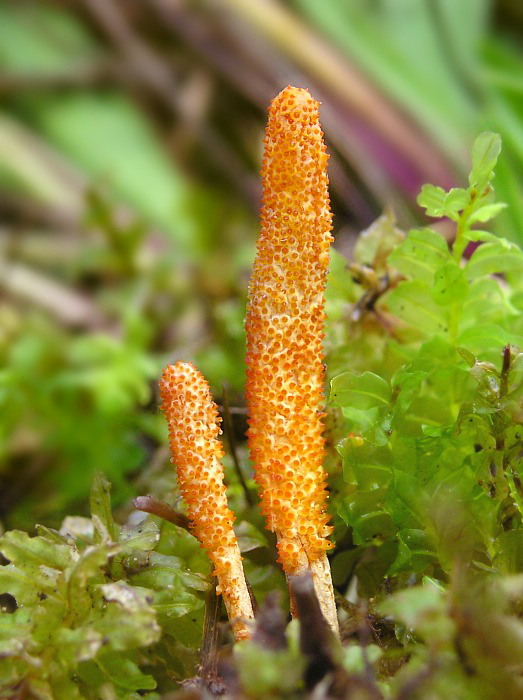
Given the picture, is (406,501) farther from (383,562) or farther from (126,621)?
(126,621)

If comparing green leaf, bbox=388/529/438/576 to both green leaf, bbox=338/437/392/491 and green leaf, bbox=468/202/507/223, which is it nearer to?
green leaf, bbox=338/437/392/491

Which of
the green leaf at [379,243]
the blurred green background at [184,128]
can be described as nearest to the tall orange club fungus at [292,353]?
the green leaf at [379,243]

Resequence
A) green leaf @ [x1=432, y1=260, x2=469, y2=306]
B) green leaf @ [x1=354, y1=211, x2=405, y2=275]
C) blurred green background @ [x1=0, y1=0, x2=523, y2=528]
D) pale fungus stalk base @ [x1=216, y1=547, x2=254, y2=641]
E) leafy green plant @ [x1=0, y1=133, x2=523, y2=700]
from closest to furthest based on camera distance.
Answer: leafy green plant @ [x1=0, y1=133, x2=523, y2=700] → pale fungus stalk base @ [x1=216, y1=547, x2=254, y2=641] → green leaf @ [x1=432, y1=260, x2=469, y2=306] → green leaf @ [x1=354, y1=211, x2=405, y2=275] → blurred green background @ [x1=0, y1=0, x2=523, y2=528]

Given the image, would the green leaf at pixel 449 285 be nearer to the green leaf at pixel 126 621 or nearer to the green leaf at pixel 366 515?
the green leaf at pixel 366 515

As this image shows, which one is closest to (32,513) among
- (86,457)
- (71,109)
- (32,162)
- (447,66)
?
(86,457)

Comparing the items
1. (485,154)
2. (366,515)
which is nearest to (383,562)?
(366,515)

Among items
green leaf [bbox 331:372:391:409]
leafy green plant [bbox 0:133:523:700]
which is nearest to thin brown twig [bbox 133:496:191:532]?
leafy green plant [bbox 0:133:523:700]
